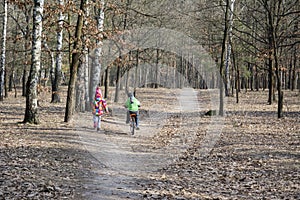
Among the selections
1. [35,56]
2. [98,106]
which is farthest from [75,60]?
[98,106]

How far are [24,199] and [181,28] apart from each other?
95.2ft

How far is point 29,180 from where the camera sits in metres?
8.04

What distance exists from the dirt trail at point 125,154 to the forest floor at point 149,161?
0.02 m

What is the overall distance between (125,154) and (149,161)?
1.18 meters

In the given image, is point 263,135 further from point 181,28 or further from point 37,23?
point 181,28

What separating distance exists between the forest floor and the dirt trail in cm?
2

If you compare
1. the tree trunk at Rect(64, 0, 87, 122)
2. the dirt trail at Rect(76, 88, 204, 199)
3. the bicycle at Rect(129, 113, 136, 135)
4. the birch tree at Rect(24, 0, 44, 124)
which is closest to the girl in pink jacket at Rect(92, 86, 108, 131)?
the dirt trail at Rect(76, 88, 204, 199)

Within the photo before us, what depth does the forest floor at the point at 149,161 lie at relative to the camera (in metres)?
7.79

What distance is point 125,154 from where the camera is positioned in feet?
39.0

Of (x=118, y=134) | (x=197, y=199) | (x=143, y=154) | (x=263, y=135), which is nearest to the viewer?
(x=197, y=199)

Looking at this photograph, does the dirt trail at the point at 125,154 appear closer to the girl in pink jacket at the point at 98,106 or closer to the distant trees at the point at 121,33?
the girl in pink jacket at the point at 98,106

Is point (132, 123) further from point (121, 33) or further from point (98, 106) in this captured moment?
point (121, 33)

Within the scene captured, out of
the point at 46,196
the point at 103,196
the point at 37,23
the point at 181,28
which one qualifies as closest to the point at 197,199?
the point at 103,196

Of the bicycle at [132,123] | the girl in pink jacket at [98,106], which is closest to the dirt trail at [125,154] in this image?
the bicycle at [132,123]
